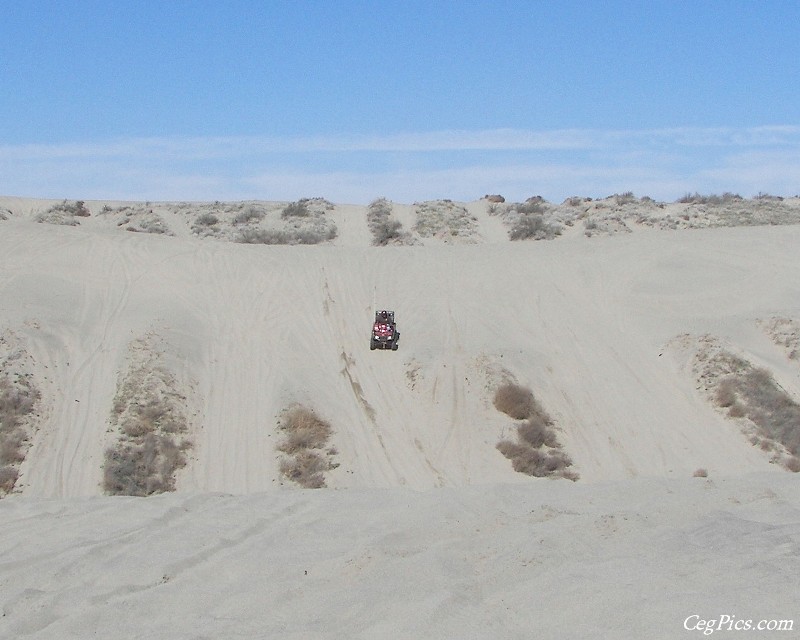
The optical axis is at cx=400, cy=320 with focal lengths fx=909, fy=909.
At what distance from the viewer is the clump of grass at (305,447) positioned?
20.8m

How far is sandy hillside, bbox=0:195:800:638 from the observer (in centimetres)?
936

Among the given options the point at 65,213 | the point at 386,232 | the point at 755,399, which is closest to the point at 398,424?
the point at 755,399

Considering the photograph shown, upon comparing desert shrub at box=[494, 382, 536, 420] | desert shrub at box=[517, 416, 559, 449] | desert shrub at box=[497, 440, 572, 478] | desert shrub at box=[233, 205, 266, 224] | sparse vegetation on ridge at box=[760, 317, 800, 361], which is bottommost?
desert shrub at box=[497, 440, 572, 478]

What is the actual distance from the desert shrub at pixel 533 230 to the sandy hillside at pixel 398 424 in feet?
0.59

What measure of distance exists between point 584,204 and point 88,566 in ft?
168

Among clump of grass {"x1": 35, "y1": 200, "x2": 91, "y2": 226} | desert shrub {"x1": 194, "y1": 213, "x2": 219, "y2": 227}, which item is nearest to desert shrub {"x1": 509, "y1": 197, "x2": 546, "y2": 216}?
desert shrub {"x1": 194, "y1": 213, "x2": 219, "y2": 227}

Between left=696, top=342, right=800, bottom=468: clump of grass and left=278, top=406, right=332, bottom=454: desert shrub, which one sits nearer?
left=278, top=406, right=332, bottom=454: desert shrub

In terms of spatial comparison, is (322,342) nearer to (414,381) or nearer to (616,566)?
(414,381)

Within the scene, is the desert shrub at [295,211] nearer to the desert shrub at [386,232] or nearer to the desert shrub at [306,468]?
the desert shrub at [386,232]

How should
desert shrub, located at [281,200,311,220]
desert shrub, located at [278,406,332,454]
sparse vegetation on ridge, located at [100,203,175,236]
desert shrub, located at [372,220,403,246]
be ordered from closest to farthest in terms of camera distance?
desert shrub, located at [278,406,332,454]
desert shrub, located at [372,220,403,246]
sparse vegetation on ridge, located at [100,203,175,236]
desert shrub, located at [281,200,311,220]

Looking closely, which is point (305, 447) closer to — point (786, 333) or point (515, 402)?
point (515, 402)

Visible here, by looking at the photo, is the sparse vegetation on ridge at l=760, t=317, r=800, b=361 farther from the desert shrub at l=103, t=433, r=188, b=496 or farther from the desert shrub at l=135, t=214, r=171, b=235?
the desert shrub at l=135, t=214, r=171, b=235

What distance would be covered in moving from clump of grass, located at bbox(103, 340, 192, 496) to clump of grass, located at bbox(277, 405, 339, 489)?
8.01 ft

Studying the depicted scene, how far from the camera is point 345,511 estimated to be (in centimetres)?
1355
